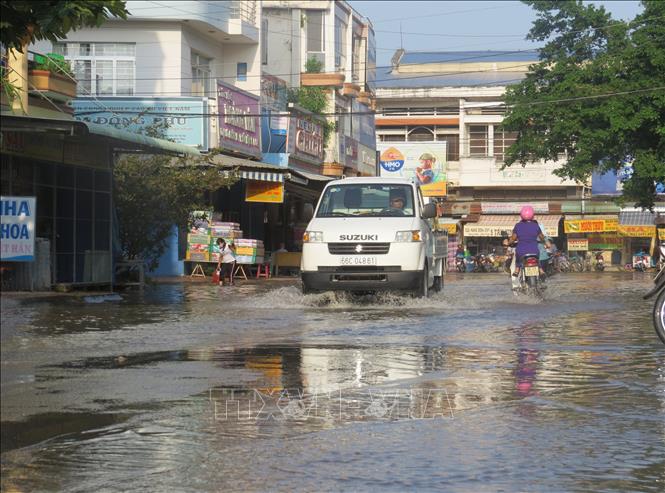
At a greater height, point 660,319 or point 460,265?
point 660,319

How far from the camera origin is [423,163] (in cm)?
6994

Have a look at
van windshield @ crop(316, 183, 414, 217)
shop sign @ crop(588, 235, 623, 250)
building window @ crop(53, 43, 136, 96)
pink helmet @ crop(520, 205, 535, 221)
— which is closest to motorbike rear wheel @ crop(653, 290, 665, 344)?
van windshield @ crop(316, 183, 414, 217)

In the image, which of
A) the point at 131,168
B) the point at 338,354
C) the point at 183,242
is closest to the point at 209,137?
the point at 183,242

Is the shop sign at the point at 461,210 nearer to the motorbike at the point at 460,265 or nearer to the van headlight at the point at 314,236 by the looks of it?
the motorbike at the point at 460,265

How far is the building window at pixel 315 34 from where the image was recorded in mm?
55906

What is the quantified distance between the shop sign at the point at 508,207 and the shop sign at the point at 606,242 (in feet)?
11.8

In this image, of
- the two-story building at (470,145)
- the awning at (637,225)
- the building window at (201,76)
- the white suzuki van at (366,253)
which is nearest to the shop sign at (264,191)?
the building window at (201,76)

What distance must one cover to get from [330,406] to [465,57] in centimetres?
7586

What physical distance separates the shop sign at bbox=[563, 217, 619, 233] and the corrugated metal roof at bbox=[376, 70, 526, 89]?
11.4 meters

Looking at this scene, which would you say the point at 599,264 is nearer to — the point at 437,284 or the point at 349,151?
the point at 349,151

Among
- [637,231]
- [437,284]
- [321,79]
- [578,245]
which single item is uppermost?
[321,79]

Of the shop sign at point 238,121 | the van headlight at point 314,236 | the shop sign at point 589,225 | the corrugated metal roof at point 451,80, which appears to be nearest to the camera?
the van headlight at point 314,236

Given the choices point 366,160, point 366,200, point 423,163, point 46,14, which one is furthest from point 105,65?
point 46,14

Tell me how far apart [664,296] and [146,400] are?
18.6ft
